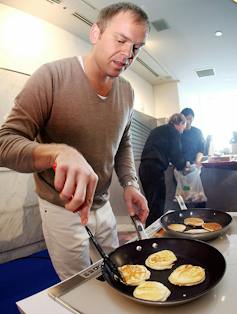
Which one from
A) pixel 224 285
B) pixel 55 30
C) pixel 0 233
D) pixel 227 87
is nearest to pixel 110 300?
pixel 224 285

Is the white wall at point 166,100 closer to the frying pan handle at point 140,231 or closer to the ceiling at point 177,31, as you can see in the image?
the ceiling at point 177,31

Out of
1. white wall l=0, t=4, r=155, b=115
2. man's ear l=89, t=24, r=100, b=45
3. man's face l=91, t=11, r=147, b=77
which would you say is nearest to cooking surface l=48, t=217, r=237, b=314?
man's face l=91, t=11, r=147, b=77

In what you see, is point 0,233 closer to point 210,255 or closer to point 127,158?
point 127,158

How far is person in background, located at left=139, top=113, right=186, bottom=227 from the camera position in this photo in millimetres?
2812

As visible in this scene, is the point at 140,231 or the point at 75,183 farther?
the point at 140,231

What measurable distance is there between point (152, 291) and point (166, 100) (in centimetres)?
632

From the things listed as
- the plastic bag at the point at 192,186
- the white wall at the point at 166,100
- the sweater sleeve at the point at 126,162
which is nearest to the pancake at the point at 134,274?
the sweater sleeve at the point at 126,162

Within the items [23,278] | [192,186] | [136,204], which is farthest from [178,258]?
[192,186]

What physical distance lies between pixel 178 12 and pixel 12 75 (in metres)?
2.24

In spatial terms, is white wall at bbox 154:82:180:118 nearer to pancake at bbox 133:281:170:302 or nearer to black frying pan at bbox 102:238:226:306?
black frying pan at bbox 102:238:226:306

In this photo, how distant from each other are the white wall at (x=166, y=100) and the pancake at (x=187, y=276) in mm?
6071

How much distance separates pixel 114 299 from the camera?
54 cm

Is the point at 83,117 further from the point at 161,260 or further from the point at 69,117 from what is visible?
the point at 161,260

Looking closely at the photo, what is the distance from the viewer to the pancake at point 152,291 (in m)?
0.53
